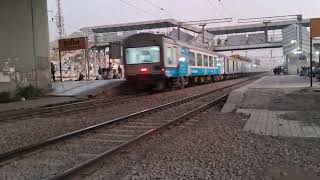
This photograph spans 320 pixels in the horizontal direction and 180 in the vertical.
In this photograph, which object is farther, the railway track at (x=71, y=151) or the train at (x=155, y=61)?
the train at (x=155, y=61)

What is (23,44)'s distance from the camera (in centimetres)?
2242

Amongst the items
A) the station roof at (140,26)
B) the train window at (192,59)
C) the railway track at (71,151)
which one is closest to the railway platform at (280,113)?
the railway track at (71,151)

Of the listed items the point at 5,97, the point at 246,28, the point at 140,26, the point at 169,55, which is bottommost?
the point at 5,97

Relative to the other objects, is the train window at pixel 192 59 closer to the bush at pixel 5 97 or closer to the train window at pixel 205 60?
the train window at pixel 205 60

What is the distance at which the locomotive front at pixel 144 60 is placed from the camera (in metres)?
23.0

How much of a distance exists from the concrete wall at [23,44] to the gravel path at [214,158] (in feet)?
47.4

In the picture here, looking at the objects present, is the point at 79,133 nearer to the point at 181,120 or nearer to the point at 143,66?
the point at 181,120

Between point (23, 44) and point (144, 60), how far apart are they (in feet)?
21.4

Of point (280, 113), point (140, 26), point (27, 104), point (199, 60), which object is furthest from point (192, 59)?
A: point (140, 26)

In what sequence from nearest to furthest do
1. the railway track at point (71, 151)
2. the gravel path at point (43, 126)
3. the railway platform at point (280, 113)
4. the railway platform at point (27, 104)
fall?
1. the railway track at point (71, 151)
2. the gravel path at point (43, 126)
3. the railway platform at point (280, 113)
4. the railway platform at point (27, 104)

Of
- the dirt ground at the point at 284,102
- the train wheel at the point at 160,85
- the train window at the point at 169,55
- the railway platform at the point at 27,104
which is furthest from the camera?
the train wheel at the point at 160,85

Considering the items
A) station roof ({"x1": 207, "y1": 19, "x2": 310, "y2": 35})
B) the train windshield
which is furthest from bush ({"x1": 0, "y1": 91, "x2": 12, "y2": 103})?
station roof ({"x1": 207, "y1": 19, "x2": 310, "y2": 35})

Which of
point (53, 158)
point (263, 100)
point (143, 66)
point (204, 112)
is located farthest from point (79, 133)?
point (143, 66)

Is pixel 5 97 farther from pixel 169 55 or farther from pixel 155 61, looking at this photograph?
pixel 169 55
